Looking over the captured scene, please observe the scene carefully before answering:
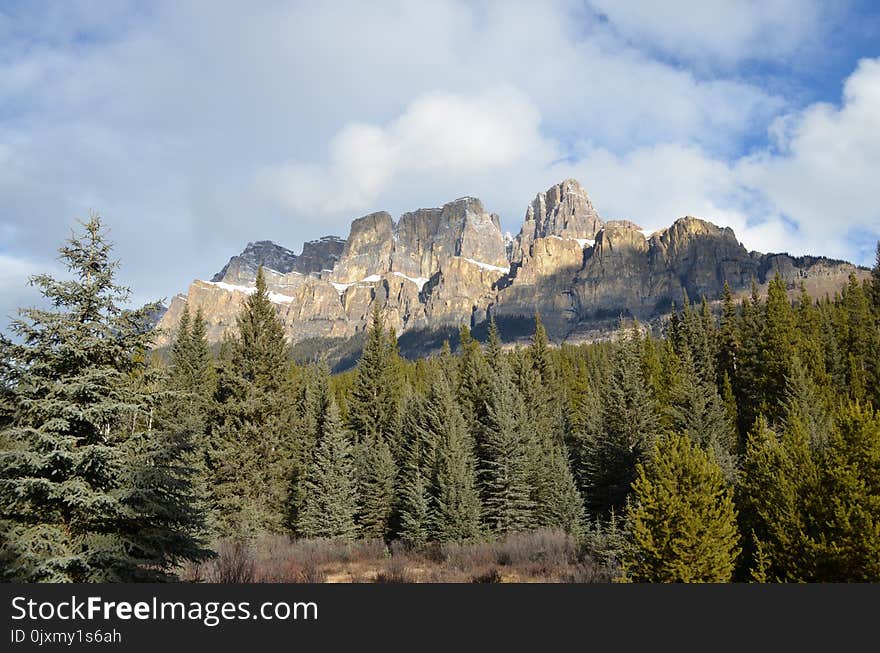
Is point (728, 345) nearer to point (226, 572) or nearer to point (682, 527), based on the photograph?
point (682, 527)

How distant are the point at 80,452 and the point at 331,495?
20.2 meters

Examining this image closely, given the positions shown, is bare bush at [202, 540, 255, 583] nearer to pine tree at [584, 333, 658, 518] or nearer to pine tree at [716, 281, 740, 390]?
pine tree at [584, 333, 658, 518]

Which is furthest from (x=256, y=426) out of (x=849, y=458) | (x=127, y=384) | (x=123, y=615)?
(x=849, y=458)

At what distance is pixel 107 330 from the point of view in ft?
33.1

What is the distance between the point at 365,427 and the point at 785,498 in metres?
27.5

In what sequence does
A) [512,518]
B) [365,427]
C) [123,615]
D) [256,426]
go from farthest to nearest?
[365,427] < [512,518] < [256,426] < [123,615]

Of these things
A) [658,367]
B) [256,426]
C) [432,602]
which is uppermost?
[658,367]

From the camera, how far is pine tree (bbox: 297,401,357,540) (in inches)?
1094

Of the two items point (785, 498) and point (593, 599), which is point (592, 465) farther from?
point (593, 599)

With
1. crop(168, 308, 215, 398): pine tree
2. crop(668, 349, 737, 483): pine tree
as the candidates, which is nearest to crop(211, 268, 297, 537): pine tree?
crop(168, 308, 215, 398): pine tree

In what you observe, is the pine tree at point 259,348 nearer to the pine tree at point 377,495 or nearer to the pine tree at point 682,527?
the pine tree at point 377,495

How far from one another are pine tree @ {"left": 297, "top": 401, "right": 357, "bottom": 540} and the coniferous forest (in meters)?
0.12

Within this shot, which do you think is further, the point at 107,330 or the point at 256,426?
the point at 256,426

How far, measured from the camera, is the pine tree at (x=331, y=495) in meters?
27.8
